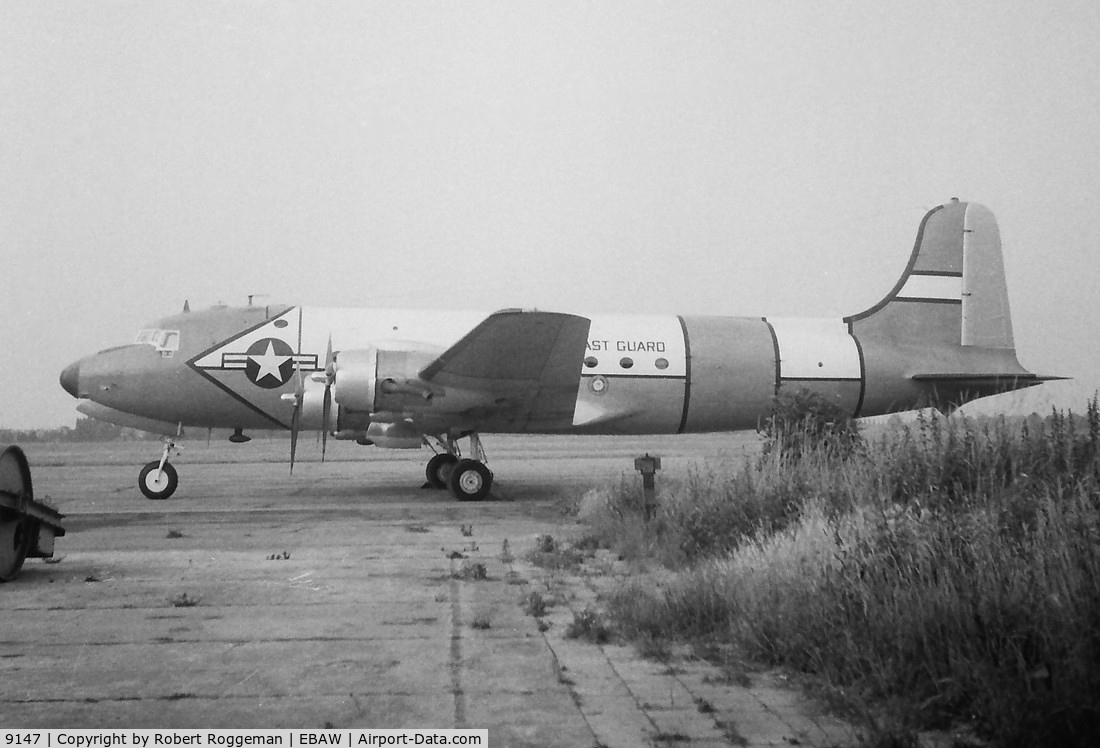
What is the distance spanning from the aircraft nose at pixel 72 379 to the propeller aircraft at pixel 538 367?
25mm

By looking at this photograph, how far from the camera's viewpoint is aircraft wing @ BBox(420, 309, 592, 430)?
44.5 feet

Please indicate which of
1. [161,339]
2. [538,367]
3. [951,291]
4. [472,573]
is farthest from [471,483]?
[951,291]

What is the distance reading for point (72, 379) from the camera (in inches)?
620

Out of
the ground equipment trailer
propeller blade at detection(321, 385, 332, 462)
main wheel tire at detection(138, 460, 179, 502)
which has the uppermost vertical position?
propeller blade at detection(321, 385, 332, 462)

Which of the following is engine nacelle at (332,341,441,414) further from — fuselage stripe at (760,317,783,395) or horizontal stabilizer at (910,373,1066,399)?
horizontal stabilizer at (910,373,1066,399)

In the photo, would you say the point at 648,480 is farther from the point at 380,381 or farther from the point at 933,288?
the point at 933,288

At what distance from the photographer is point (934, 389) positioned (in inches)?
698

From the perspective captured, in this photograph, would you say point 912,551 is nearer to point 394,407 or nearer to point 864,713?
point 864,713

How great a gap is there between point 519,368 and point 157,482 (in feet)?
23.6

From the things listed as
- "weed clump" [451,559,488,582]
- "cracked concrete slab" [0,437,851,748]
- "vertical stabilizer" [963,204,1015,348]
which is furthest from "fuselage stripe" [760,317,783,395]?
"weed clump" [451,559,488,582]

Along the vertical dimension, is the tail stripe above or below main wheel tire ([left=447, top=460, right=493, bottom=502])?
above

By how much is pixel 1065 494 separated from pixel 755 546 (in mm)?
2305
